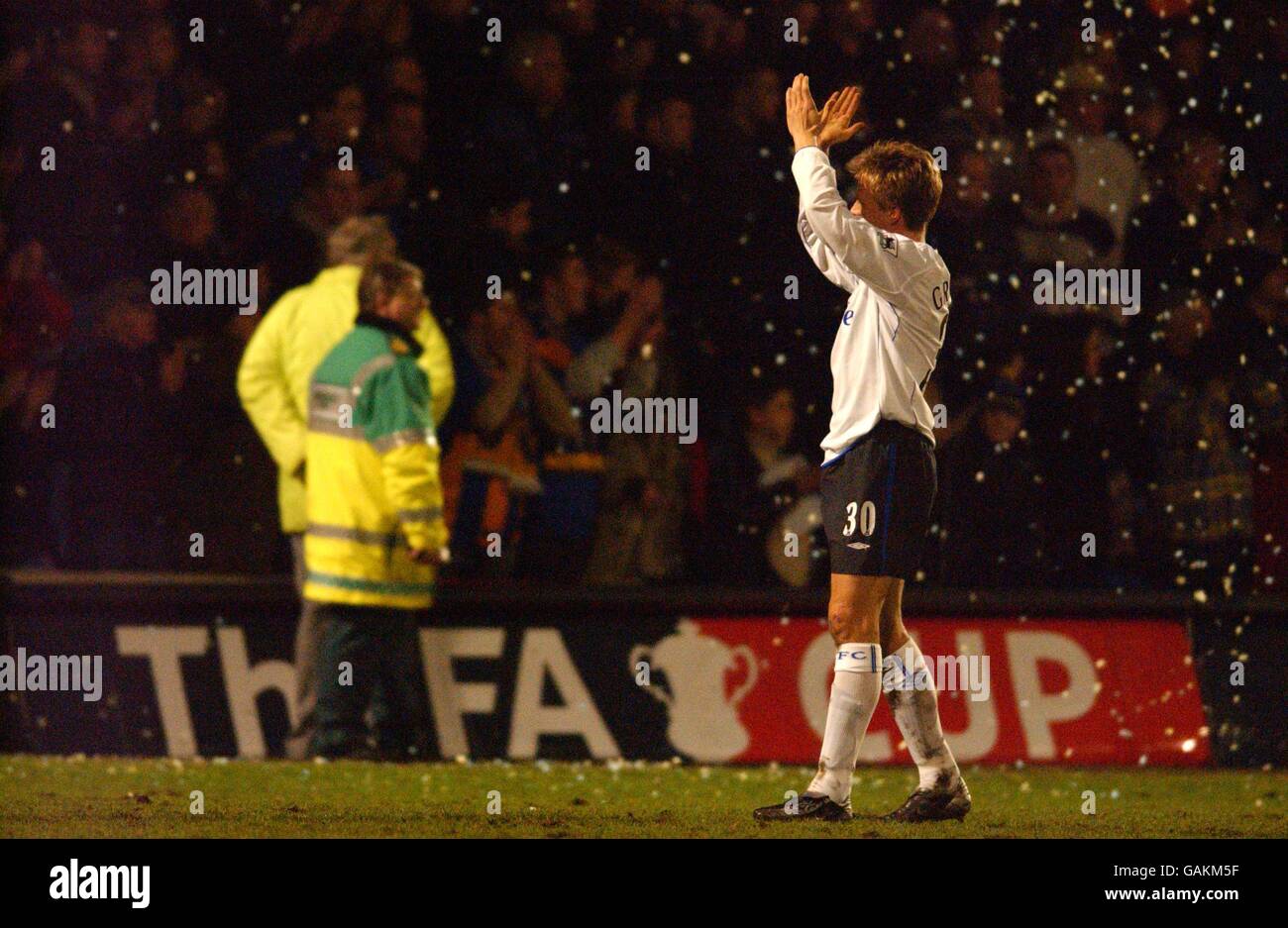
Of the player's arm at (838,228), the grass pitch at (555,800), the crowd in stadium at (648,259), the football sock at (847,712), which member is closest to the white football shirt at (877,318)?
the player's arm at (838,228)

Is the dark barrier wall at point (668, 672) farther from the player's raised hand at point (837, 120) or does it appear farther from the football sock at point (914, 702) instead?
the player's raised hand at point (837, 120)

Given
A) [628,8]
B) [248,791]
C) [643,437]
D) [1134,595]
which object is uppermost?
[628,8]

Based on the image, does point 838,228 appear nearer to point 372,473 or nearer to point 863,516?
point 863,516

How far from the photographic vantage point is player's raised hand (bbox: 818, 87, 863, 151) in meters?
5.74

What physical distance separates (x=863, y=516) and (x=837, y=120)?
3.38 feet

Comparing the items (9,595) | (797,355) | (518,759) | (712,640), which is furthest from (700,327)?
(9,595)

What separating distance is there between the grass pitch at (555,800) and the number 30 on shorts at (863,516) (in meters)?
0.80

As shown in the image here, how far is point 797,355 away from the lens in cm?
870

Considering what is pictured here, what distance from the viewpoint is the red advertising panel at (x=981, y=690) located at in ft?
26.1

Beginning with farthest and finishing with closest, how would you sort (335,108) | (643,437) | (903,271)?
(335,108), (643,437), (903,271)

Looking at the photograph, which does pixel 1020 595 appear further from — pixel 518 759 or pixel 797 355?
pixel 518 759

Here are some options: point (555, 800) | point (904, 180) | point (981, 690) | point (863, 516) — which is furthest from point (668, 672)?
point (904, 180)

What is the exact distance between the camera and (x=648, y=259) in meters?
8.84

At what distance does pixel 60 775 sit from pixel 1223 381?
4.53 m
